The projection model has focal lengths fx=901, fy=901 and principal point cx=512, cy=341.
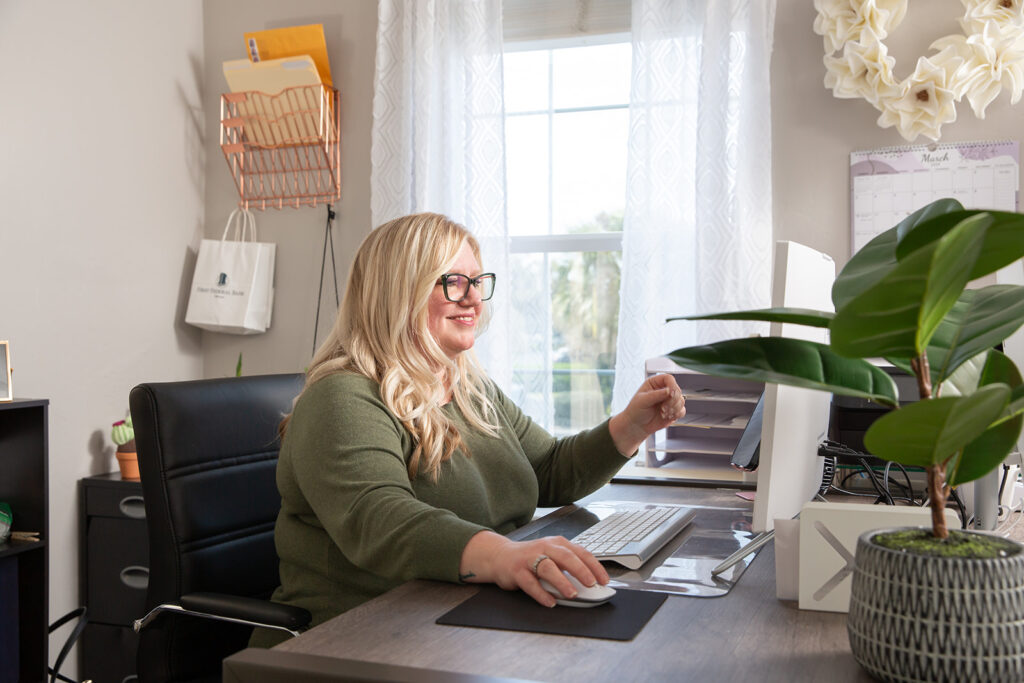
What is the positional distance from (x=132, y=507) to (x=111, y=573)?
0.65 ft

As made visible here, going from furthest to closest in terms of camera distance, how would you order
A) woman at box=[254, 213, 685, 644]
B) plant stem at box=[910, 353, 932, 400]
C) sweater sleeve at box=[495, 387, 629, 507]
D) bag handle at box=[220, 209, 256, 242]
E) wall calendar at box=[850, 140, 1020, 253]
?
bag handle at box=[220, 209, 256, 242] → wall calendar at box=[850, 140, 1020, 253] → sweater sleeve at box=[495, 387, 629, 507] → woman at box=[254, 213, 685, 644] → plant stem at box=[910, 353, 932, 400]

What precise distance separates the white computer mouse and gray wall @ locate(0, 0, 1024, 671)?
5.80 feet

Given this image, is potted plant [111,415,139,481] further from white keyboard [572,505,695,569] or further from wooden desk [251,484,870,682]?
wooden desk [251,484,870,682]

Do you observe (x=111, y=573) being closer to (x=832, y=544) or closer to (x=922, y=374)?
(x=832, y=544)

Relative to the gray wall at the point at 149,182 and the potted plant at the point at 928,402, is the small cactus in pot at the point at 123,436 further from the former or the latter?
the potted plant at the point at 928,402

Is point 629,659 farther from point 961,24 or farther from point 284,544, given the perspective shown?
point 961,24

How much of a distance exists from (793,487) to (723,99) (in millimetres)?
1577

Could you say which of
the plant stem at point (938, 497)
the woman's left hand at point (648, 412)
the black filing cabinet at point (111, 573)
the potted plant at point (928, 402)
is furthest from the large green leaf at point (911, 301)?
the black filing cabinet at point (111, 573)

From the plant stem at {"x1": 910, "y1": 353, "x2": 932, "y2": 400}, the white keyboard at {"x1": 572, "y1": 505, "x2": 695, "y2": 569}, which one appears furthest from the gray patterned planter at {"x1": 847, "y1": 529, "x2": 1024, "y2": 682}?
the white keyboard at {"x1": 572, "y1": 505, "x2": 695, "y2": 569}

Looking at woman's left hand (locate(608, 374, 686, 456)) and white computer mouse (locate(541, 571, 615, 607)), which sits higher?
woman's left hand (locate(608, 374, 686, 456))

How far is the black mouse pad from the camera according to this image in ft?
3.00

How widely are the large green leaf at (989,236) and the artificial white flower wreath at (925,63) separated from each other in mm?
1744

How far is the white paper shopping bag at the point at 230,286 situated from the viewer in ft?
9.64

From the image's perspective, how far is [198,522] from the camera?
1421 millimetres
